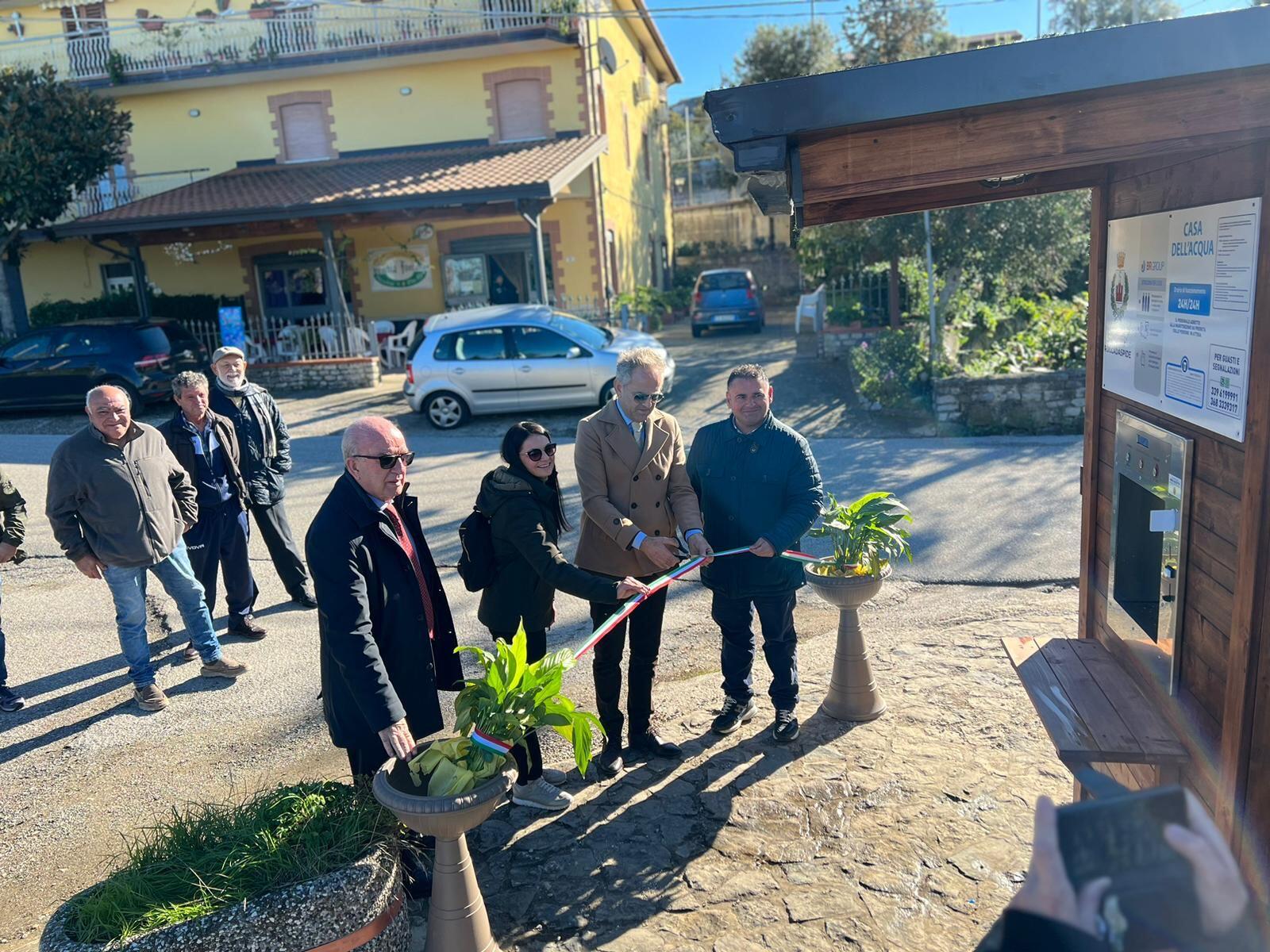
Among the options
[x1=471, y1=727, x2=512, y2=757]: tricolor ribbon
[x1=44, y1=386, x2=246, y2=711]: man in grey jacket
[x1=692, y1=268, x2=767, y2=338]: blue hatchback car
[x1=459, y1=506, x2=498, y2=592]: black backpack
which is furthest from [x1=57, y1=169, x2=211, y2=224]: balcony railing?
[x1=471, y1=727, x2=512, y2=757]: tricolor ribbon

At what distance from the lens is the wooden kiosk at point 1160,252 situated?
2238mm

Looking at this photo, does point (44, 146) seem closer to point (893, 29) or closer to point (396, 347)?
point (396, 347)

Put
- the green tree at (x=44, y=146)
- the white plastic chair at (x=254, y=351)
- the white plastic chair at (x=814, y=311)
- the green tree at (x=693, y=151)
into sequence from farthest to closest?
1. the green tree at (x=693, y=151)
2. the green tree at (x=44, y=146)
3. the white plastic chair at (x=254, y=351)
4. the white plastic chair at (x=814, y=311)

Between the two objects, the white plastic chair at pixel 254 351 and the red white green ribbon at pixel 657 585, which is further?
the white plastic chair at pixel 254 351

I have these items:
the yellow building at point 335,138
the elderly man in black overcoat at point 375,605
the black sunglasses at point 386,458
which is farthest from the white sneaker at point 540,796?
the yellow building at point 335,138

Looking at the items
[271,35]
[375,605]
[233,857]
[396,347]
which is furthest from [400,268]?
[233,857]

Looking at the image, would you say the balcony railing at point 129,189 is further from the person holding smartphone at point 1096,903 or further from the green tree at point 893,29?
the person holding smartphone at point 1096,903

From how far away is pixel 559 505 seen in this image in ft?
13.1

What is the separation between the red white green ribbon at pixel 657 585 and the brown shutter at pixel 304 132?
19.8m

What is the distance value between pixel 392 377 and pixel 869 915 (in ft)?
51.1

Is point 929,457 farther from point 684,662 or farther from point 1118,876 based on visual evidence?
point 1118,876

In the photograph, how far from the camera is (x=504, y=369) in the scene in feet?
41.1

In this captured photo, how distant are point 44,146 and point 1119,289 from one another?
20419mm

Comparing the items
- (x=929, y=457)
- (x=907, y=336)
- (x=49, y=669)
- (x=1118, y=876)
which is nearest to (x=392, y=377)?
(x=907, y=336)
